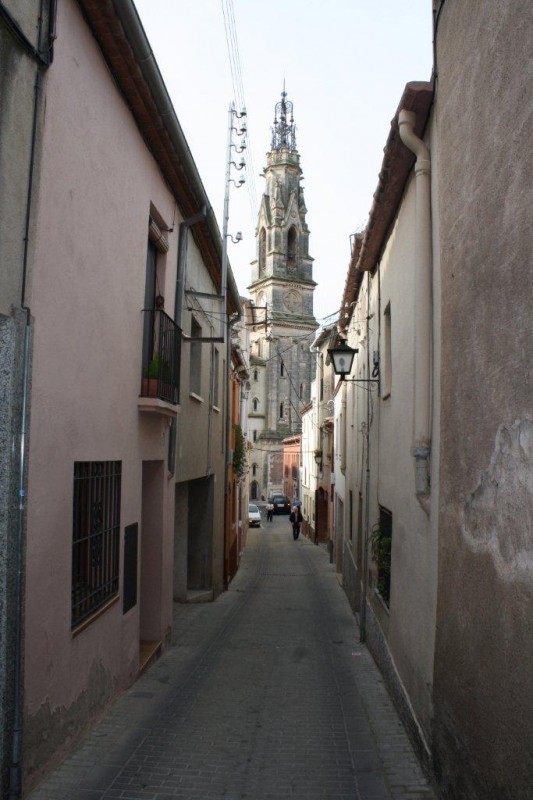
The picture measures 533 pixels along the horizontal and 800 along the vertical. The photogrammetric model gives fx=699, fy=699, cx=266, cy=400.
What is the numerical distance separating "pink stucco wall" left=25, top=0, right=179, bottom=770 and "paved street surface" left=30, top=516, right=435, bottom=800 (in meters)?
0.50

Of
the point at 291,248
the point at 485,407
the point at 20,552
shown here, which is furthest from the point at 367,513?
the point at 291,248

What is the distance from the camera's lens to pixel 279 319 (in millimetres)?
65812

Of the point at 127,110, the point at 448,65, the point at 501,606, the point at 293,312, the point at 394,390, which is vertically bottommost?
the point at 501,606

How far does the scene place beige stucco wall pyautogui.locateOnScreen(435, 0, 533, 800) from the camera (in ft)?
11.8

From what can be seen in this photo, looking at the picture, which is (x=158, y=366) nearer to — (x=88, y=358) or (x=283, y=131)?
(x=88, y=358)

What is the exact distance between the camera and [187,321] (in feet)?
36.2

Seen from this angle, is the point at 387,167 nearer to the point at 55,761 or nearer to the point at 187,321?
the point at 187,321

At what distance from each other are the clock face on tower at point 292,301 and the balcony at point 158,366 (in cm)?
5934

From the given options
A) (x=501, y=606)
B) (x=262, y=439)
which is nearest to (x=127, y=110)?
(x=501, y=606)

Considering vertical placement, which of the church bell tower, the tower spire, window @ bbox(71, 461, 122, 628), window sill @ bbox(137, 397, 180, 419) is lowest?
window @ bbox(71, 461, 122, 628)

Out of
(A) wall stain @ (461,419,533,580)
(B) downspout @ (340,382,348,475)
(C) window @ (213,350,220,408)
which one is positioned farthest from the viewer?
(B) downspout @ (340,382,348,475)

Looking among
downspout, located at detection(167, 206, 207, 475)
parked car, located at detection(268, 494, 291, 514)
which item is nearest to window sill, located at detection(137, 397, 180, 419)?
downspout, located at detection(167, 206, 207, 475)

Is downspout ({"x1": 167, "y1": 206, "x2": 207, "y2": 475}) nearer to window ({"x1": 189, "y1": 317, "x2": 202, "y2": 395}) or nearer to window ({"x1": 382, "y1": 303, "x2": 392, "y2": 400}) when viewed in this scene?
window ({"x1": 189, "y1": 317, "x2": 202, "y2": 395})

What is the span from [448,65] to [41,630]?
5238mm
